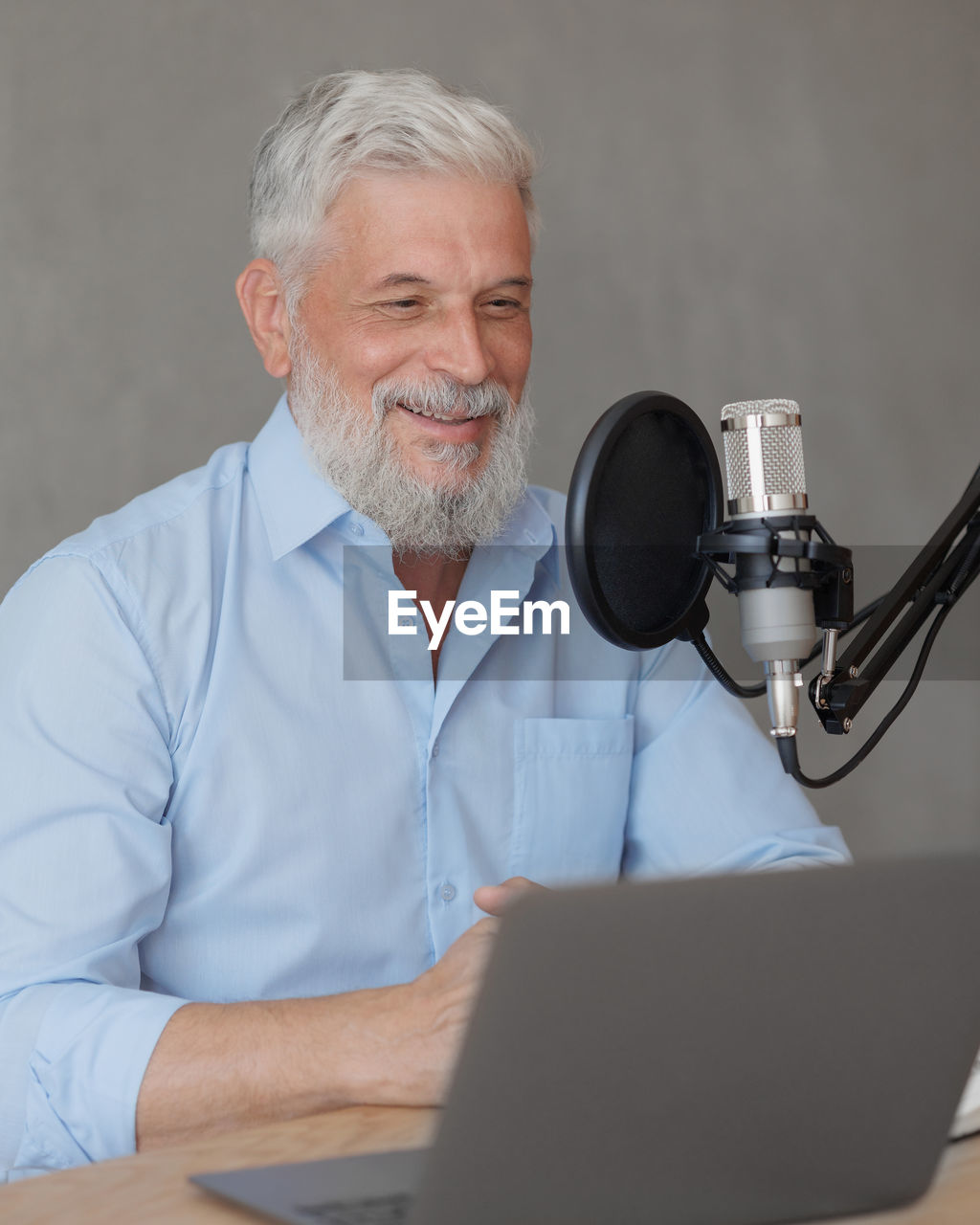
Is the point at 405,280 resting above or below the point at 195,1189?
above

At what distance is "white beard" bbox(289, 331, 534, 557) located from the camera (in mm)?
1554

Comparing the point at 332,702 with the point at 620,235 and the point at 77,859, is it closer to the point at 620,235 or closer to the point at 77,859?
the point at 77,859

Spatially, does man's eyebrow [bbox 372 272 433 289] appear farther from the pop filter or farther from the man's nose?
the pop filter

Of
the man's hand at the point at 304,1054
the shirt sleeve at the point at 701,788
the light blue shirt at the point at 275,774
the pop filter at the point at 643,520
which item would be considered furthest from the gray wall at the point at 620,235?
the man's hand at the point at 304,1054

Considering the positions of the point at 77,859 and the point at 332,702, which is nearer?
the point at 77,859

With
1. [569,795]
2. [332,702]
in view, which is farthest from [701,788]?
[332,702]

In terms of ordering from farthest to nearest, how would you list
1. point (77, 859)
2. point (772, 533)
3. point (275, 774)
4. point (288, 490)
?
point (288, 490) < point (275, 774) < point (77, 859) < point (772, 533)

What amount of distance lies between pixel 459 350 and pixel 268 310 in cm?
31

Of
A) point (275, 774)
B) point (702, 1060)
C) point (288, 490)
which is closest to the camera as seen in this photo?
point (702, 1060)

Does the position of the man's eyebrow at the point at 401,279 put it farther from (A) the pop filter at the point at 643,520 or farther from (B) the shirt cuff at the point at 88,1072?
(B) the shirt cuff at the point at 88,1072

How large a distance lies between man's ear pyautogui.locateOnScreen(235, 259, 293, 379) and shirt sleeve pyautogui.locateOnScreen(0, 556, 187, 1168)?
1.45 ft

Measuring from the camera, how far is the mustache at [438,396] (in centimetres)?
154

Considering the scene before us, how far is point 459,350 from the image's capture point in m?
1.52

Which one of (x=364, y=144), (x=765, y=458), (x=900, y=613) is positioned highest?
(x=364, y=144)
